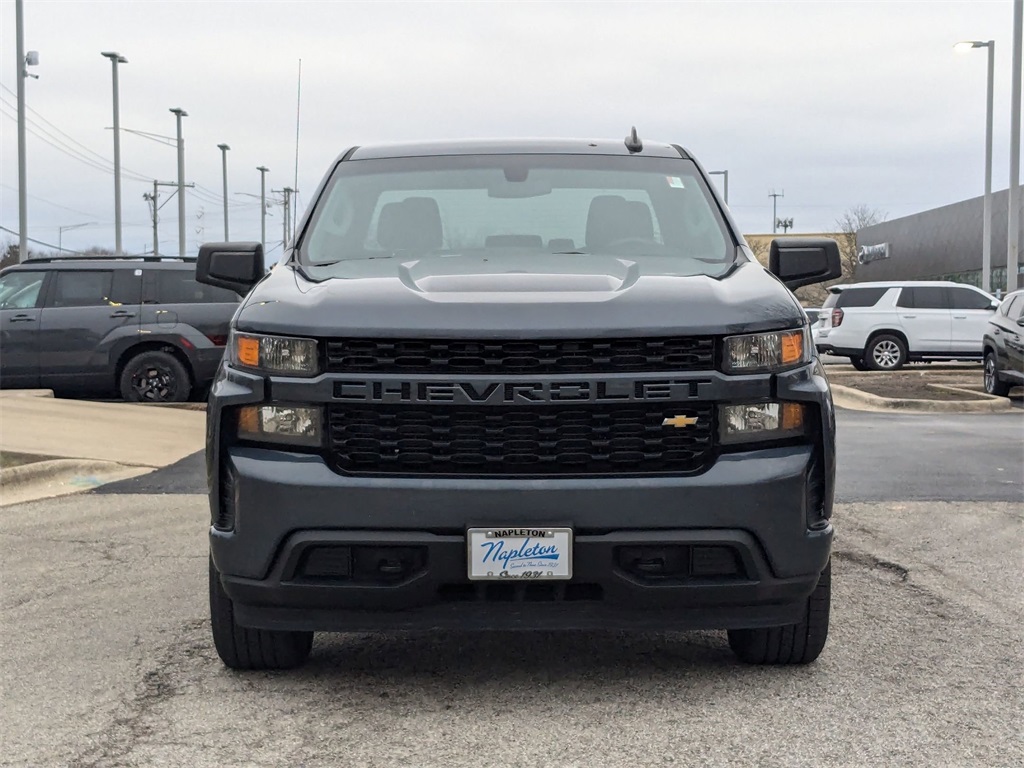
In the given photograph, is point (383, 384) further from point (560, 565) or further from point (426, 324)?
point (560, 565)

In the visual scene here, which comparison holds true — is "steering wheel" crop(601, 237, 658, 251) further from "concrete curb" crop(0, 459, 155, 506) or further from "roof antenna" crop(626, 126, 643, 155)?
"concrete curb" crop(0, 459, 155, 506)

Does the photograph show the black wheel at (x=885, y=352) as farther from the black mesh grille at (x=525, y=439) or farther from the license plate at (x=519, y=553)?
the license plate at (x=519, y=553)

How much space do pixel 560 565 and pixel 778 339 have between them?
970mm

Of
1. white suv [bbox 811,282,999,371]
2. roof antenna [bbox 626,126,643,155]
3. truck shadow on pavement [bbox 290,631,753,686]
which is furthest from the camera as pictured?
white suv [bbox 811,282,999,371]

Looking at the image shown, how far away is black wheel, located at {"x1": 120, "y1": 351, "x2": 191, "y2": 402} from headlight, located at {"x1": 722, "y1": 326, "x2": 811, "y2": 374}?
38.0 feet

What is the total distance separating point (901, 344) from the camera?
80.3 ft

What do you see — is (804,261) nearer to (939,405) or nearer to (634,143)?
(634,143)

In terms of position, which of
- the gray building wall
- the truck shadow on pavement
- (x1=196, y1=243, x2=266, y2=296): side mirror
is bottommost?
the truck shadow on pavement

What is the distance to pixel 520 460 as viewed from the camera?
13.0 ft

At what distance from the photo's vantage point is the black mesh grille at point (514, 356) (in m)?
3.93

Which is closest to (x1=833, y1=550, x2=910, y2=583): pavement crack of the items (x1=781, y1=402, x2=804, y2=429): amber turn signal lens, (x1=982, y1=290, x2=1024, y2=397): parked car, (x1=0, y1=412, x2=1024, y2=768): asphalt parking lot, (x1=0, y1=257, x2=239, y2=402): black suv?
(x1=0, y1=412, x2=1024, y2=768): asphalt parking lot

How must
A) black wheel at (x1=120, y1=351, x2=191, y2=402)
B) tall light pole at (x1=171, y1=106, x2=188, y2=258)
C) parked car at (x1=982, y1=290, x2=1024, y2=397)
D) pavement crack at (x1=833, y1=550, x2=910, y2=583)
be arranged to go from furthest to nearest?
tall light pole at (x1=171, y1=106, x2=188, y2=258)
parked car at (x1=982, y1=290, x2=1024, y2=397)
black wheel at (x1=120, y1=351, x2=191, y2=402)
pavement crack at (x1=833, y1=550, x2=910, y2=583)

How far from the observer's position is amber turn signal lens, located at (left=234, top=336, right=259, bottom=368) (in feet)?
13.4

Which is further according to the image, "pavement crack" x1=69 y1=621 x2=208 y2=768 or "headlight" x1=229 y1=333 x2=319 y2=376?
"headlight" x1=229 y1=333 x2=319 y2=376
